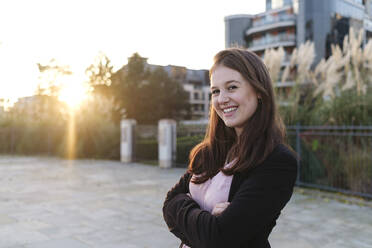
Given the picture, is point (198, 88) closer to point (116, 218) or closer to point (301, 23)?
point (301, 23)

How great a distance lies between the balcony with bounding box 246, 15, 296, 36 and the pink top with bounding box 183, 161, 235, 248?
5088 centimetres

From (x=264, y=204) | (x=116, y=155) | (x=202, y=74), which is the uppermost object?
(x=202, y=74)

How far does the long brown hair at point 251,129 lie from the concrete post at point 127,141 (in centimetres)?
1327

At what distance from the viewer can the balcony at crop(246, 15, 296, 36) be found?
48750mm

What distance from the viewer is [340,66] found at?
322 inches

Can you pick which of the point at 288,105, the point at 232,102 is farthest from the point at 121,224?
the point at 288,105

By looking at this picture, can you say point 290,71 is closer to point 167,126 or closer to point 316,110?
point 316,110

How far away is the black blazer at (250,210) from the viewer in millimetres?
1199

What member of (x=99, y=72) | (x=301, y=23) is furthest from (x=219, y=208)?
(x=301, y=23)

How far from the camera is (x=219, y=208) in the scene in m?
1.26

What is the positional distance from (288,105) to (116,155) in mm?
9133

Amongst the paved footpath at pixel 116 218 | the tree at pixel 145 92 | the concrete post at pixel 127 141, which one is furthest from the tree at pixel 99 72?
A: the paved footpath at pixel 116 218

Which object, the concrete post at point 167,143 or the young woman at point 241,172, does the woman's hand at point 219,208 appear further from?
the concrete post at point 167,143

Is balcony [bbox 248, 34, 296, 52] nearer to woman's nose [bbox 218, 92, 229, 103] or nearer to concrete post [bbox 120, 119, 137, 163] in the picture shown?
concrete post [bbox 120, 119, 137, 163]
